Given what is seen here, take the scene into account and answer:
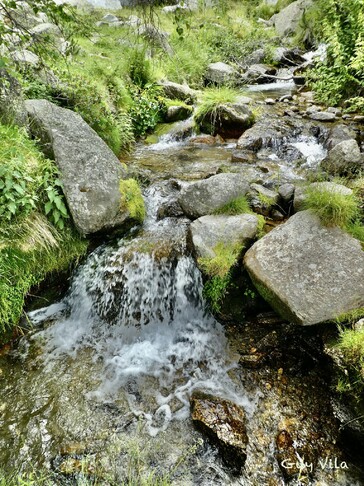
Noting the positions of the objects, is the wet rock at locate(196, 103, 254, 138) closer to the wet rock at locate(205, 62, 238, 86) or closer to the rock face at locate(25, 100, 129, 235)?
the rock face at locate(25, 100, 129, 235)

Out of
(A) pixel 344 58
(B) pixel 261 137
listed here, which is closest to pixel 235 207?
(B) pixel 261 137

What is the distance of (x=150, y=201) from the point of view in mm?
5305

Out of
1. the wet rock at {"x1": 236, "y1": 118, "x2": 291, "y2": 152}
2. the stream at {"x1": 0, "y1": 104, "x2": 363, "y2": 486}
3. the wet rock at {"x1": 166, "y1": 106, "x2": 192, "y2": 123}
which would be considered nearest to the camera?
the stream at {"x1": 0, "y1": 104, "x2": 363, "y2": 486}

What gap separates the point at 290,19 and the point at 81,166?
18.6 metres

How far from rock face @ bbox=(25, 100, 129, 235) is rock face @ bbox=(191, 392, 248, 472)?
7.99 feet

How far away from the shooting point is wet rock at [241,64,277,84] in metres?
12.5

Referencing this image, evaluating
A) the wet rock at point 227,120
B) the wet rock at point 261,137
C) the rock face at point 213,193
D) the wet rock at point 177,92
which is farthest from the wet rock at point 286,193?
the wet rock at point 177,92

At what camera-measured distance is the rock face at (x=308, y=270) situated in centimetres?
309

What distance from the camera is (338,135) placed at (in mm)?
6668

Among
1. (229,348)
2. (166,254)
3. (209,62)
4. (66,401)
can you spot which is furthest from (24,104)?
(209,62)

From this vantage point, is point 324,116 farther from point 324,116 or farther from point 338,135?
point 338,135

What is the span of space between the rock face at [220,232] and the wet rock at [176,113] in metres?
5.15

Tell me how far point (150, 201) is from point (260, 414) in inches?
141

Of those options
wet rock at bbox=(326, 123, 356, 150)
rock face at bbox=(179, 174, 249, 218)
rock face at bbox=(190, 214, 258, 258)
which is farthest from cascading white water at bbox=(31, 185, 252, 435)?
wet rock at bbox=(326, 123, 356, 150)
